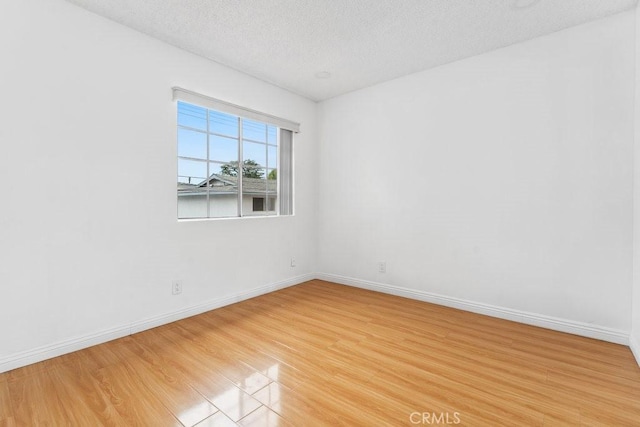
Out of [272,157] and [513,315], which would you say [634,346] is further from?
[272,157]

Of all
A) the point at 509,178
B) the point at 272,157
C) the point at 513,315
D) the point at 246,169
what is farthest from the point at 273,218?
the point at 513,315

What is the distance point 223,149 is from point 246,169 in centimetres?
38

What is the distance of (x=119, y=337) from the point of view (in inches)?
98.3

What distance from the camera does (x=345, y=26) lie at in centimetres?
259

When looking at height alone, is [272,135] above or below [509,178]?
above

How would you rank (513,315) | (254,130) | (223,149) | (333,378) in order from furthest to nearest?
(254,130), (223,149), (513,315), (333,378)

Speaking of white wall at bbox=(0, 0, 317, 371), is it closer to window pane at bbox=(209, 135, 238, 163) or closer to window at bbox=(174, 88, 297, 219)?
window at bbox=(174, 88, 297, 219)

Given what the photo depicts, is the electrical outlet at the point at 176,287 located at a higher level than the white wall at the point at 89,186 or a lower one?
lower

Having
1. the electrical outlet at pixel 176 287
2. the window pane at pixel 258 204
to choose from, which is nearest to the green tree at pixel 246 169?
the window pane at pixel 258 204

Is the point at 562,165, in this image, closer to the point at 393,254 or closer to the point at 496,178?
the point at 496,178

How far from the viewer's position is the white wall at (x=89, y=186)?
2.05 metres

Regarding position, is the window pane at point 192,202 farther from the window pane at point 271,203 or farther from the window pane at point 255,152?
the window pane at point 271,203

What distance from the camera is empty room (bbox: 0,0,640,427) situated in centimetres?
185

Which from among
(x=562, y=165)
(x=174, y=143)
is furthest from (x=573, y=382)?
(x=174, y=143)
